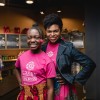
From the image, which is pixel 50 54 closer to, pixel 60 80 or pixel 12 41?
pixel 60 80

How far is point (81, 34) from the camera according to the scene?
25.9 feet

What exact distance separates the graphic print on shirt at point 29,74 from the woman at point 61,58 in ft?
0.75

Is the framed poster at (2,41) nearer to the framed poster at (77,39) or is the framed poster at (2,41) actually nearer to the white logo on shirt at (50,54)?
the framed poster at (77,39)

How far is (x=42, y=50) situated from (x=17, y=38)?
5.89 meters

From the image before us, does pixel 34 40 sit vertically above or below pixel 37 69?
above

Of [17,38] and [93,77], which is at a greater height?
[17,38]

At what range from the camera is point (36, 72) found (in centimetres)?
188

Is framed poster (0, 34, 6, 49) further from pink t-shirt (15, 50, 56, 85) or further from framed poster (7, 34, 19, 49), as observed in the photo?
pink t-shirt (15, 50, 56, 85)

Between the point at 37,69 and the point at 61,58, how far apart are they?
0.26 metres

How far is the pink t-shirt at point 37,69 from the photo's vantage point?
1885 mm

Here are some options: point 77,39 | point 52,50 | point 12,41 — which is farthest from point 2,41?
point 52,50

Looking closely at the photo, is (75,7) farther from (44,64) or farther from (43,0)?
(44,64)

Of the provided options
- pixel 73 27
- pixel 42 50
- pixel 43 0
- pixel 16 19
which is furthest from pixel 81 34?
pixel 42 50

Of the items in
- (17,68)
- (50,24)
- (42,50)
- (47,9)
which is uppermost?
(47,9)
